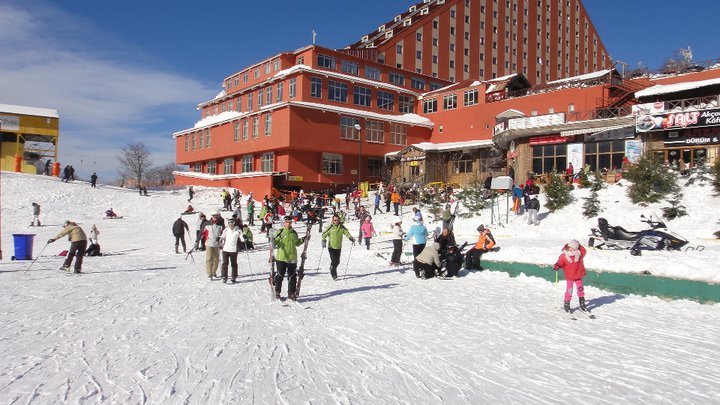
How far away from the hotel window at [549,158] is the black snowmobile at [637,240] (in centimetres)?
1465

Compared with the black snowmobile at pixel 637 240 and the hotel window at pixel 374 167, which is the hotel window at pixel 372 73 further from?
the black snowmobile at pixel 637 240

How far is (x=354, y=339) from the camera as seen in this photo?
6.89 metres

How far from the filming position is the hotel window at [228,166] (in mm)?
47375

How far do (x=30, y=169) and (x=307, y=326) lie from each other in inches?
1542

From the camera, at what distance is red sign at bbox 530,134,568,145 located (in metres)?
27.8

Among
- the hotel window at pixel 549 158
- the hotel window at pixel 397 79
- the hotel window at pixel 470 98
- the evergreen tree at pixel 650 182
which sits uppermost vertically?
the hotel window at pixel 397 79

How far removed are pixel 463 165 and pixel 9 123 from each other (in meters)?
37.3

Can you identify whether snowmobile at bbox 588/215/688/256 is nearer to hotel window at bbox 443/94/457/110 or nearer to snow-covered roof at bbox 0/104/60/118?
hotel window at bbox 443/94/457/110

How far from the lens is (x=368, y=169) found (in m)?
43.4

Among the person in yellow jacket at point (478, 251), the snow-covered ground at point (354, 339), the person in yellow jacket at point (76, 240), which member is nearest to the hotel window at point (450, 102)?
the snow-covered ground at point (354, 339)

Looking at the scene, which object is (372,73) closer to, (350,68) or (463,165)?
(350,68)

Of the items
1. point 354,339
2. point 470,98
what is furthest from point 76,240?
point 470,98

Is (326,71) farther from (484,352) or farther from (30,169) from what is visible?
(484,352)

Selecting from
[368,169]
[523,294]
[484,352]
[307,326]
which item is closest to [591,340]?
[484,352]
